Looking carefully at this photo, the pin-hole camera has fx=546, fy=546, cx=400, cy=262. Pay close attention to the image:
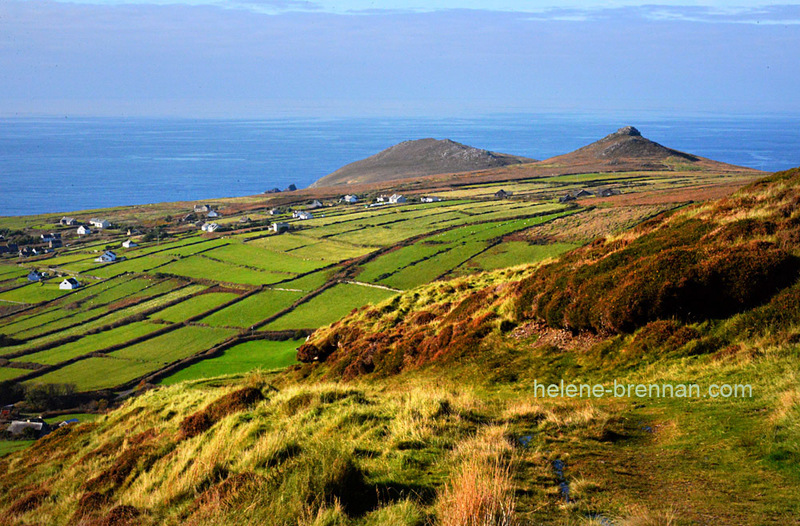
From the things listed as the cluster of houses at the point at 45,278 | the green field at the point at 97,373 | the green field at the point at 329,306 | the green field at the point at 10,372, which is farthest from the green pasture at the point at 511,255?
the cluster of houses at the point at 45,278

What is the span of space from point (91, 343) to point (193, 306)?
10072 mm

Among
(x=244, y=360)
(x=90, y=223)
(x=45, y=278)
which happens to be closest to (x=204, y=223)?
(x=90, y=223)

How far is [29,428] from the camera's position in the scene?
34.8m

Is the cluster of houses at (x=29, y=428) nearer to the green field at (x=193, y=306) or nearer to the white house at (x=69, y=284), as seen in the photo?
the green field at (x=193, y=306)

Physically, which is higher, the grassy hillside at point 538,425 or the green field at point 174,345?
the grassy hillside at point 538,425

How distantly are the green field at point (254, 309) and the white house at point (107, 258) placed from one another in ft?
113

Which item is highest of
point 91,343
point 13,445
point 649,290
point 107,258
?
point 649,290

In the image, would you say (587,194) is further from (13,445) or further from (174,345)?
(13,445)

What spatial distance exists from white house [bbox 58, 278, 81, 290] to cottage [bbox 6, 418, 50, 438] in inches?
1427

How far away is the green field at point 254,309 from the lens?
5217cm

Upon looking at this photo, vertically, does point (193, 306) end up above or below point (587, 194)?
below

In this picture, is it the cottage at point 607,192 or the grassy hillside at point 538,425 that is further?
the cottage at point 607,192

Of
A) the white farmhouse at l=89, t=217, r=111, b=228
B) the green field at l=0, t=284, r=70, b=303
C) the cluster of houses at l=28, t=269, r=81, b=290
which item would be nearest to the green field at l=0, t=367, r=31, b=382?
the green field at l=0, t=284, r=70, b=303

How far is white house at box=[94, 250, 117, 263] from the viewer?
263 ft
